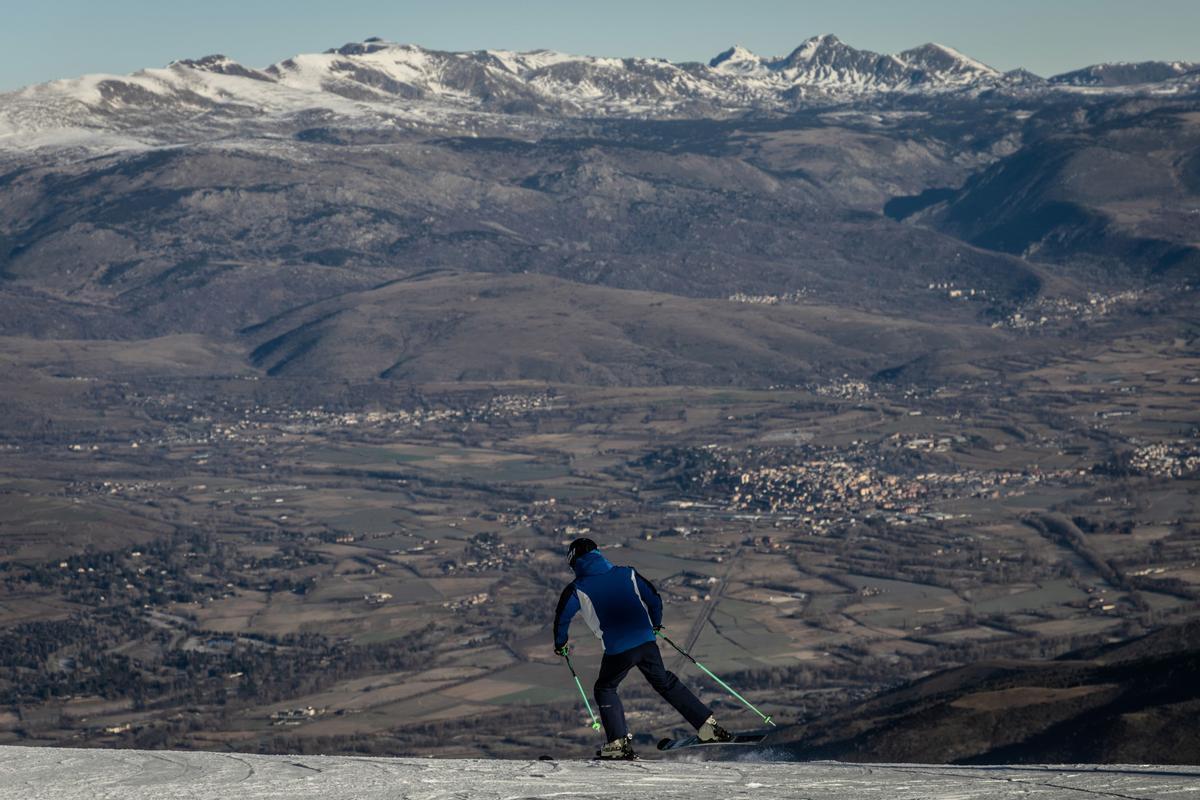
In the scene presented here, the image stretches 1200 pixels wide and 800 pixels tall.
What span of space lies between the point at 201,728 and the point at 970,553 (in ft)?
268

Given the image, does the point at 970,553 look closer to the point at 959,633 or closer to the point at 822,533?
the point at 822,533

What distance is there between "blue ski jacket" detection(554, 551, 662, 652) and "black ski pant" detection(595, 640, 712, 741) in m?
0.17

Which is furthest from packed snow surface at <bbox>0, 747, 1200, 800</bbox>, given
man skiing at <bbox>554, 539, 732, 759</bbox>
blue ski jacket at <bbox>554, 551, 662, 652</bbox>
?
blue ski jacket at <bbox>554, 551, 662, 652</bbox>

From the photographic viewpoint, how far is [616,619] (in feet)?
93.6

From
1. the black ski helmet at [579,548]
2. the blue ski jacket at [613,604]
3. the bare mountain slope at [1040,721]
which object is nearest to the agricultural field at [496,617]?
the bare mountain slope at [1040,721]

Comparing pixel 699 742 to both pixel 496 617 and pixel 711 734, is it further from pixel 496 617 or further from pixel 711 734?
pixel 496 617

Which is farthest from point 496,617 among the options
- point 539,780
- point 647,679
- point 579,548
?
point 539,780

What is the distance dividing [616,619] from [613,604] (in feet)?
0.79

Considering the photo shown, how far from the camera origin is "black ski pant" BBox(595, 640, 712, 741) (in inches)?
1129

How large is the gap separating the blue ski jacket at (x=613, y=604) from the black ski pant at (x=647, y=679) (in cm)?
17

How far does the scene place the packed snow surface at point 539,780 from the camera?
2580cm

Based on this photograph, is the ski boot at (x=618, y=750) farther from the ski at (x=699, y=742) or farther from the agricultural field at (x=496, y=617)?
the agricultural field at (x=496, y=617)

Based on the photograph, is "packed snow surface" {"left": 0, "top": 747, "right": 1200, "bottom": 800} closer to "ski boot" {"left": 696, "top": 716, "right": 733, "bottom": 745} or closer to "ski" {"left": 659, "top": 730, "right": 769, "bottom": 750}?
"ski" {"left": 659, "top": 730, "right": 769, "bottom": 750}

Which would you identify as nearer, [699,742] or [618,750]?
[699,742]
